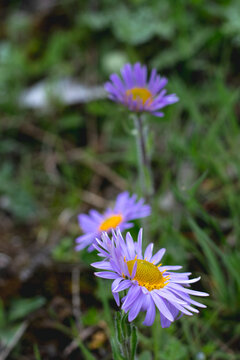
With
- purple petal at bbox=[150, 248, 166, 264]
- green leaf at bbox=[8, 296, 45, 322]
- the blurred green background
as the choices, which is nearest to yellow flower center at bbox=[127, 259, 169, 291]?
purple petal at bbox=[150, 248, 166, 264]

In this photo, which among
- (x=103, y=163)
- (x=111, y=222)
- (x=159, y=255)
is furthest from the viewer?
(x=103, y=163)

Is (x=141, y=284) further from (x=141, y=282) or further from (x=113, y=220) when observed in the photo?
(x=113, y=220)

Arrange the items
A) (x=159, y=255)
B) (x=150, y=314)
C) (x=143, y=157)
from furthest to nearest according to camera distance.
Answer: (x=143, y=157), (x=159, y=255), (x=150, y=314)

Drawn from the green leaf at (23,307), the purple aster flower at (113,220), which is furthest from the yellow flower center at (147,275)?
the green leaf at (23,307)

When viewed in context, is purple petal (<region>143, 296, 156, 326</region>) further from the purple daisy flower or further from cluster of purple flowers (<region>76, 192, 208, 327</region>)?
the purple daisy flower

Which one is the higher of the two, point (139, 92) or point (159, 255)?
point (139, 92)

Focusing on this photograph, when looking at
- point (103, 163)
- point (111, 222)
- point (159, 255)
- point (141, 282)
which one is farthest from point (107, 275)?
point (103, 163)

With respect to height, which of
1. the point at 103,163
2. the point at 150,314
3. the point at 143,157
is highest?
the point at 103,163
